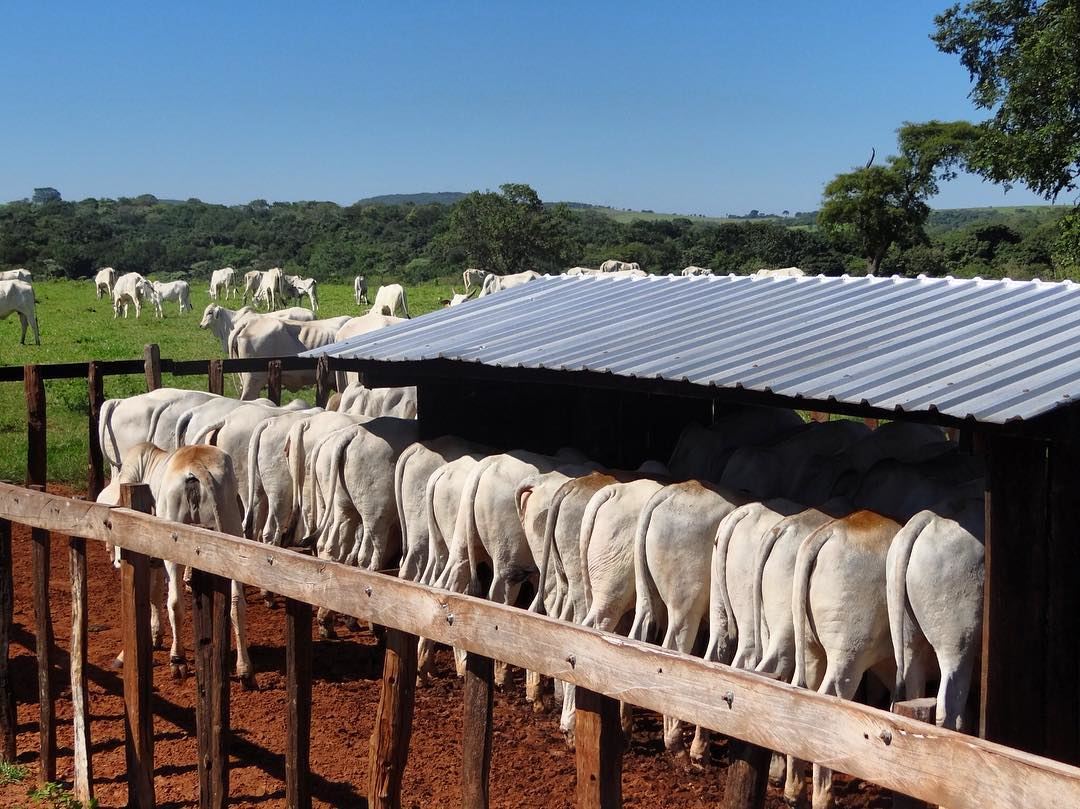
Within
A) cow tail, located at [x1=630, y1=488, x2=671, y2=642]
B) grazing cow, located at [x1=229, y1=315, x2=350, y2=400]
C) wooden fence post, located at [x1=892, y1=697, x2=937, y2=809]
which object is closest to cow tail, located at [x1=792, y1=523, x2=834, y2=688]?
cow tail, located at [x1=630, y1=488, x2=671, y2=642]

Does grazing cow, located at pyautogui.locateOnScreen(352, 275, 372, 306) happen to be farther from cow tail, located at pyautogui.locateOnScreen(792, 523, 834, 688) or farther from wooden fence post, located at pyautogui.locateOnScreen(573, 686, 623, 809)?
wooden fence post, located at pyautogui.locateOnScreen(573, 686, 623, 809)

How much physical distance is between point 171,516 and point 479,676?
451cm

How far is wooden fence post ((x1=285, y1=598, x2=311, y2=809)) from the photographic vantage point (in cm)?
577

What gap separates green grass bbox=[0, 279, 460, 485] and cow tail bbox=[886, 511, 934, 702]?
11.6 m

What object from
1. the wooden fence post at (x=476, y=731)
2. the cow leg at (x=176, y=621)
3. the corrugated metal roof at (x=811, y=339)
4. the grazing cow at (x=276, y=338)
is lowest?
the cow leg at (x=176, y=621)

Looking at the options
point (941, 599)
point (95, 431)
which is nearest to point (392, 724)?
point (941, 599)

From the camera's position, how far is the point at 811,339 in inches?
290

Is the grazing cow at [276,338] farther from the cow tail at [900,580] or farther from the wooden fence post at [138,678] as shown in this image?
the cow tail at [900,580]

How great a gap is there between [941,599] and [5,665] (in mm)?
5305

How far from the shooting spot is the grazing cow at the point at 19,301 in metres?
28.3

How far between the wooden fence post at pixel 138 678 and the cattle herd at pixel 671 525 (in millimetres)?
2188

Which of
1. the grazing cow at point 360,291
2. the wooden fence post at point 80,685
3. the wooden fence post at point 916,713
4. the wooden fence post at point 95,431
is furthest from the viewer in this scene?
the grazing cow at point 360,291

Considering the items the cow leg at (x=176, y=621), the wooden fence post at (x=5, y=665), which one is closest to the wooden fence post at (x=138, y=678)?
the wooden fence post at (x=5, y=665)

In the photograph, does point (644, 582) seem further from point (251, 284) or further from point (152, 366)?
point (251, 284)
